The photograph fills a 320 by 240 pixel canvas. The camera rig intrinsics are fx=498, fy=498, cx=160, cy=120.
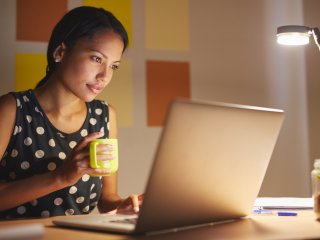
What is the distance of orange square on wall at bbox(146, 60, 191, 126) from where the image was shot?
8.02ft

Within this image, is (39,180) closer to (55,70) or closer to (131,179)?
(55,70)

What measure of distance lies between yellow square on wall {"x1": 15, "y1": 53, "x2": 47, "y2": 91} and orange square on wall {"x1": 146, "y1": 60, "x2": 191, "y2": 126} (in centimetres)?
51

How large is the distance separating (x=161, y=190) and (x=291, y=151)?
197cm

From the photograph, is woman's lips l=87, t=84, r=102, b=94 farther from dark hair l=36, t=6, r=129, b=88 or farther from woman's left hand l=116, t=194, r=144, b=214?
woman's left hand l=116, t=194, r=144, b=214

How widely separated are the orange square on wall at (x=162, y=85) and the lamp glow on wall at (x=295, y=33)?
0.85 metres

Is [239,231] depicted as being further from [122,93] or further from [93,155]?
[122,93]

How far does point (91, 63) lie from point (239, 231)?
0.89 m

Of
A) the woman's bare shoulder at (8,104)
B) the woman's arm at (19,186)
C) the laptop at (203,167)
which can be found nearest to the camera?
the laptop at (203,167)

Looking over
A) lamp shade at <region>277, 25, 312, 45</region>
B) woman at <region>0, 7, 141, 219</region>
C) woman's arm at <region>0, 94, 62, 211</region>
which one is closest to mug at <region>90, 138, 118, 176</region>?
woman's arm at <region>0, 94, 62, 211</region>

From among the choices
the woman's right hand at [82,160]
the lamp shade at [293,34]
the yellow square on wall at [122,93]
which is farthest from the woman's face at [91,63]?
the yellow square on wall at [122,93]

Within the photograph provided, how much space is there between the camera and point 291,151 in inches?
106

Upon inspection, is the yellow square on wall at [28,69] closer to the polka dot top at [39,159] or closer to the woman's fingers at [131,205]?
the polka dot top at [39,159]

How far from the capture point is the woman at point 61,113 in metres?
1.65

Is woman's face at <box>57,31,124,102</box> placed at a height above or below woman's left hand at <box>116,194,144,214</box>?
above
